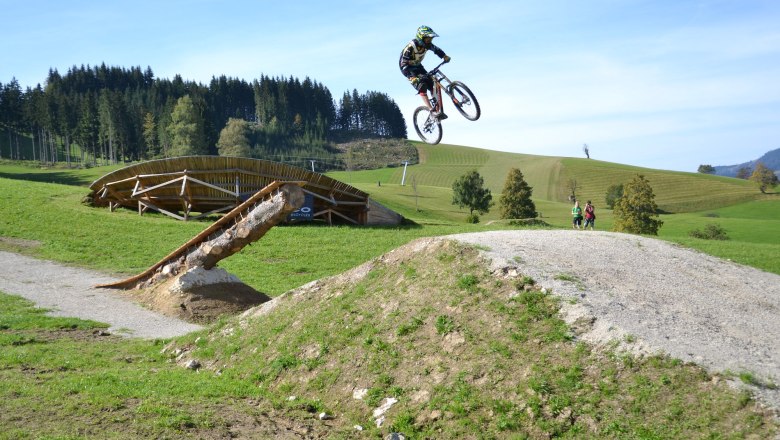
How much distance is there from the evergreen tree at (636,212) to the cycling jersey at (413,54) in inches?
1933

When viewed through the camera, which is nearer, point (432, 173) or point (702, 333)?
point (702, 333)

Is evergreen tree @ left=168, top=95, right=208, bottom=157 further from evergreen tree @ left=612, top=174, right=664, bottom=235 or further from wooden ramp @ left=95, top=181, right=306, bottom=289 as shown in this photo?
wooden ramp @ left=95, top=181, right=306, bottom=289

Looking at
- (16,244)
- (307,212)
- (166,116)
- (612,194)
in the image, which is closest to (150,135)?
(166,116)

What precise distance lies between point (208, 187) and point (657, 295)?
33.4m

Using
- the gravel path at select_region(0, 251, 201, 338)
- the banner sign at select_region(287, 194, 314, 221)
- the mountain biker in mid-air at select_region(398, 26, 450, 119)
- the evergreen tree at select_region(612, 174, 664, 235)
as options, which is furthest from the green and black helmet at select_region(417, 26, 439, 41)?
the evergreen tree at select_region(612, 174, 664, 235)

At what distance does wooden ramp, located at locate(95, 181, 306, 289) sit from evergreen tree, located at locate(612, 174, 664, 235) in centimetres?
4724

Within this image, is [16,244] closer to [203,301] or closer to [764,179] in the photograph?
[203,301]

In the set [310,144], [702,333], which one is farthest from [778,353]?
[310,144]

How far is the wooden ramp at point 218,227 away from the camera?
19.6m

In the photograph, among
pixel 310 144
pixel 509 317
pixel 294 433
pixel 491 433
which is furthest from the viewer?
pixel 310 144

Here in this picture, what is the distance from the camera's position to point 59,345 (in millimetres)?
16016

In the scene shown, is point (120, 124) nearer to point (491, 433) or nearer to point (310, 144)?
point (310, 144)

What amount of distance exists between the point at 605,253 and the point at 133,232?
3004 cm

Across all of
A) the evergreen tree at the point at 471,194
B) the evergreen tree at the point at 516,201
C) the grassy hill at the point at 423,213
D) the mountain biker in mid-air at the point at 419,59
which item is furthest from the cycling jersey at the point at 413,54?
the evergreen tree at the point at 471,194
